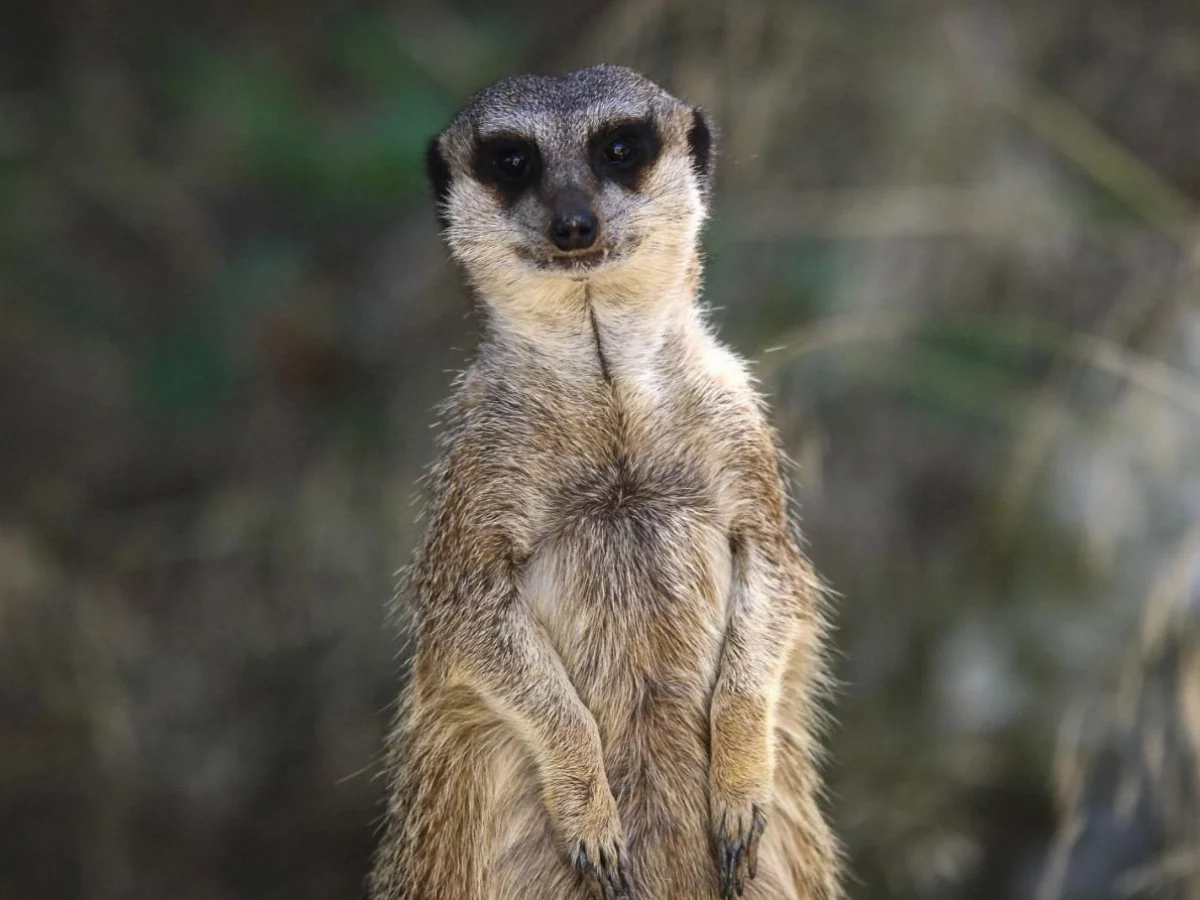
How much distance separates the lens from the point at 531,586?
2.04 meters

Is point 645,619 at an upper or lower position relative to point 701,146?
lower

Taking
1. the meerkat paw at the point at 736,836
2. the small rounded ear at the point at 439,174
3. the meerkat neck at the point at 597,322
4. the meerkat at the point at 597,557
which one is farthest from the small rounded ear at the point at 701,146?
the meerkat paw at the point at 736,836

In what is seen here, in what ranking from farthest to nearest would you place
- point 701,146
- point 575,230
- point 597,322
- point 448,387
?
point 448,387, point 701,146, point 597,322, point 575,230

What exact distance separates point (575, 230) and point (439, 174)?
405 millimetres

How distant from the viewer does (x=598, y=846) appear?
196 cm

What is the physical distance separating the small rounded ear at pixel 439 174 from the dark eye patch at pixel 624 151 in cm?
27

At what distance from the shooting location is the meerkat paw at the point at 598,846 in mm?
1961

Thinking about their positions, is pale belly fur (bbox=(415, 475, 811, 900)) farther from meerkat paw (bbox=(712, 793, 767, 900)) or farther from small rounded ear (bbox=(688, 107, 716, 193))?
→ small rounded ear (bbox=(688, 107, 716, 193))

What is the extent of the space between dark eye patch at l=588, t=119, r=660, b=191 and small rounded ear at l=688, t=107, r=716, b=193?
12cm

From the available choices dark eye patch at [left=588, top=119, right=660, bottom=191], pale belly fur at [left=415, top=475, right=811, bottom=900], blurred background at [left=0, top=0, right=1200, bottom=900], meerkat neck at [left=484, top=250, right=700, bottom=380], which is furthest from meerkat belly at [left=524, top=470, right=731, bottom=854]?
blurred background at [left=0, top=0, right=1200, bottom=900]

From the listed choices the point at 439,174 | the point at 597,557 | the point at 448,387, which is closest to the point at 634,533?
the point at 597,557

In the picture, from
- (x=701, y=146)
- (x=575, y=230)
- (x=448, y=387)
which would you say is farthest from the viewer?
(x=448, y=387)

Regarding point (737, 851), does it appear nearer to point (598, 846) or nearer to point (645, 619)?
point (598, 846)

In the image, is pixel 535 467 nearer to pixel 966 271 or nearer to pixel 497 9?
pixel 966 271
